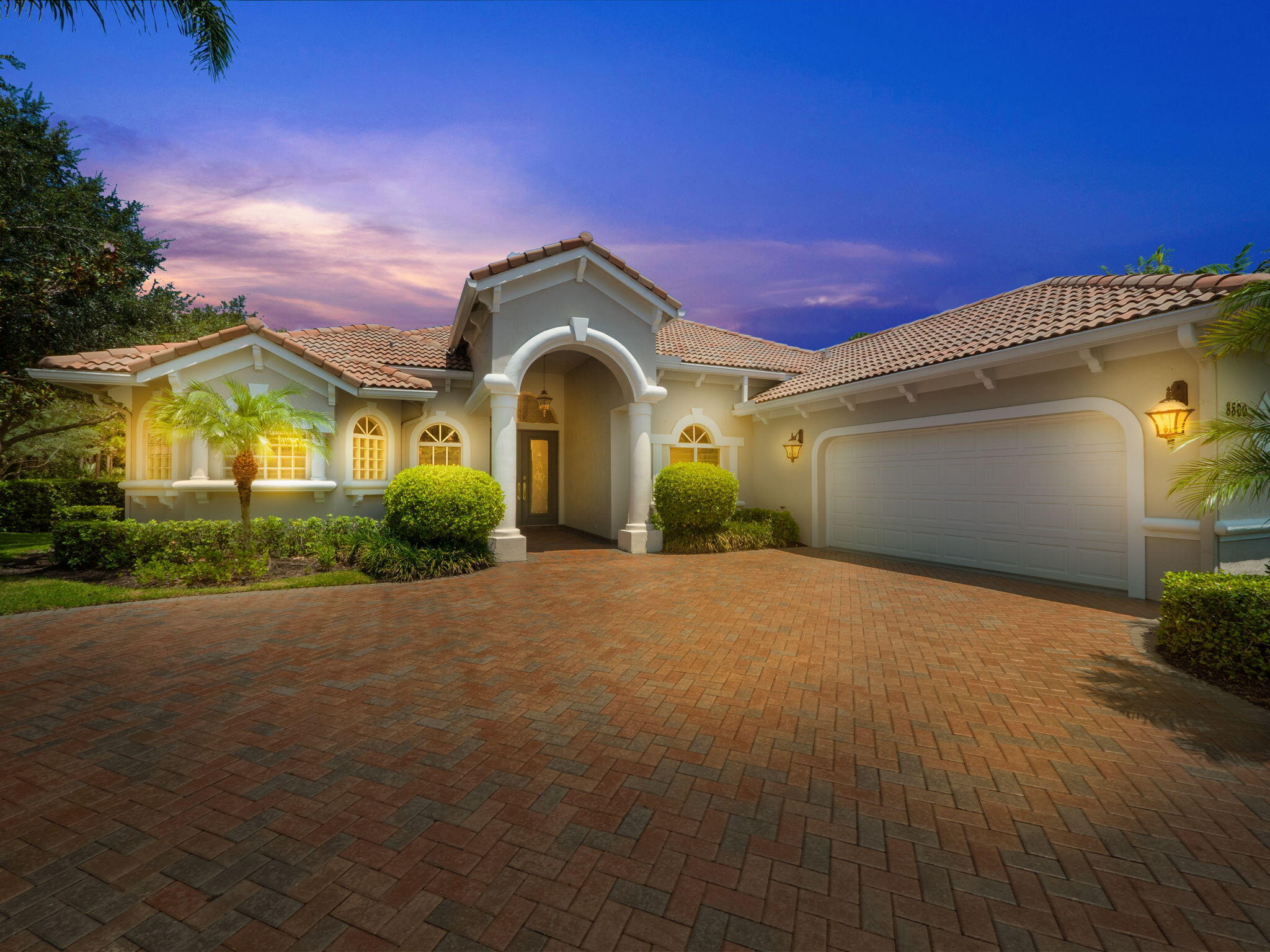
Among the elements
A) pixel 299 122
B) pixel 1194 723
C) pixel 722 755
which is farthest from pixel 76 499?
pixel 1194 723

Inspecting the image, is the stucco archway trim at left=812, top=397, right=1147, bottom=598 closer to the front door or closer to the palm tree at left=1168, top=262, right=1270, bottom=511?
the palm tree at left=1168, top=262, right=1270, bottom=511

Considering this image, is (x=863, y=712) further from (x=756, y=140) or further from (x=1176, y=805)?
(x=756, y=140)

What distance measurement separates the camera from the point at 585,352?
504 inches

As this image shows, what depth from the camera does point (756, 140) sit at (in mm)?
12711

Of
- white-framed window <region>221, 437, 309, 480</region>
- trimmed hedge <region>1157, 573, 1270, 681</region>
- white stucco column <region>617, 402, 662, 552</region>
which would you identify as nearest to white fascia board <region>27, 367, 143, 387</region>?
white-framed window <region>221, 437, 309, 480</region>

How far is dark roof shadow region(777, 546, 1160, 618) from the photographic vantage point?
7527 millimetres

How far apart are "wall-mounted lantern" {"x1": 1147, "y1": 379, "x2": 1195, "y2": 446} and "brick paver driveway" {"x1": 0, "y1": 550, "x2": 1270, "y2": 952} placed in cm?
312

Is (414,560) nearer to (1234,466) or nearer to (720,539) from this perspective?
(720,539)

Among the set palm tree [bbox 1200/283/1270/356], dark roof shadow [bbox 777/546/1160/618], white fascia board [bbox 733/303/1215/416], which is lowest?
dark roof shadow [bbox 777/546/1160/618]

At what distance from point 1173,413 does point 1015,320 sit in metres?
4.24

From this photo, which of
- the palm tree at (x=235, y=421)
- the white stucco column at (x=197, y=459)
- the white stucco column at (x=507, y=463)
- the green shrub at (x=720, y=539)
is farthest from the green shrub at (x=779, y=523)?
the white stucco column at (x=197, y=459)

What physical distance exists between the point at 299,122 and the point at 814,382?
441 inches

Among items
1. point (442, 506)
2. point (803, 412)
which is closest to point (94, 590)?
point (442, 506)

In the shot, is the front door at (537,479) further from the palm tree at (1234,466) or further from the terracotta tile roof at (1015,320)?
the palm tree at (1234,466)
